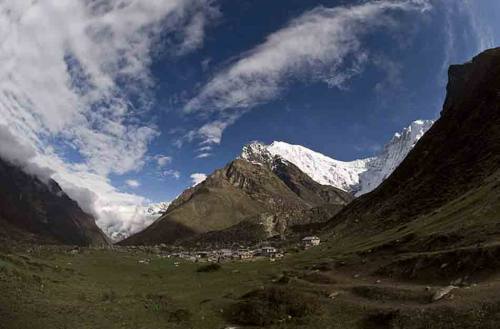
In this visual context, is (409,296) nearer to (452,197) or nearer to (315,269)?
(315,269)

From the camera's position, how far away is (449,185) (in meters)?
129

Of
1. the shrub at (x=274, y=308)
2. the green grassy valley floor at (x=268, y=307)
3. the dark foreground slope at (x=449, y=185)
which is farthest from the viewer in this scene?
the dark foreground slope at (x=449, y=185)

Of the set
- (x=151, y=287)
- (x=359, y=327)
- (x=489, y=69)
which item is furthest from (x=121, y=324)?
(x=489, y=69)

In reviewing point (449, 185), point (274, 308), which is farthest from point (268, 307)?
point (449, 185)

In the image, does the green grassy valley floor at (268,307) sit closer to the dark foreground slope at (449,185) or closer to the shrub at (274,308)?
the shrub at (274,308)

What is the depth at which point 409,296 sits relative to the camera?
3834 centimetres

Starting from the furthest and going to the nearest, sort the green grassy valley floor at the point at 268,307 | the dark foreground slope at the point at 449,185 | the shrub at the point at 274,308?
1. the dark foreground slope at the point at 449,185
2. the shrub at the point at 274,308
3. the green grassy valley floor at the point at 268,307

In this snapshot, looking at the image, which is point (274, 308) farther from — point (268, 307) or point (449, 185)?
point (449, 185)

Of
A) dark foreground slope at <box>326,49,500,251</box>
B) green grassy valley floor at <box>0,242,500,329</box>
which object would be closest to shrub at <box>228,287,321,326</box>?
green grassy valley floor at <box>0,242,500,329</box>

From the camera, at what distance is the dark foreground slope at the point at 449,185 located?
75.8m

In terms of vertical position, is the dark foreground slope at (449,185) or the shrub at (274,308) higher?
the dark foreground slope at (449,185)

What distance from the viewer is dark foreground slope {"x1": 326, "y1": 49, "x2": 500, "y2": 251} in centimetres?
7575

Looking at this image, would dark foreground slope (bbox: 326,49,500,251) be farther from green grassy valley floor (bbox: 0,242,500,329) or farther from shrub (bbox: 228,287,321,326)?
shrub (bbox: 228,287,321,326)

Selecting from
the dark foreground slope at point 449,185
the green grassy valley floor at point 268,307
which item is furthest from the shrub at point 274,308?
the dark foreground slope at point 449,185
